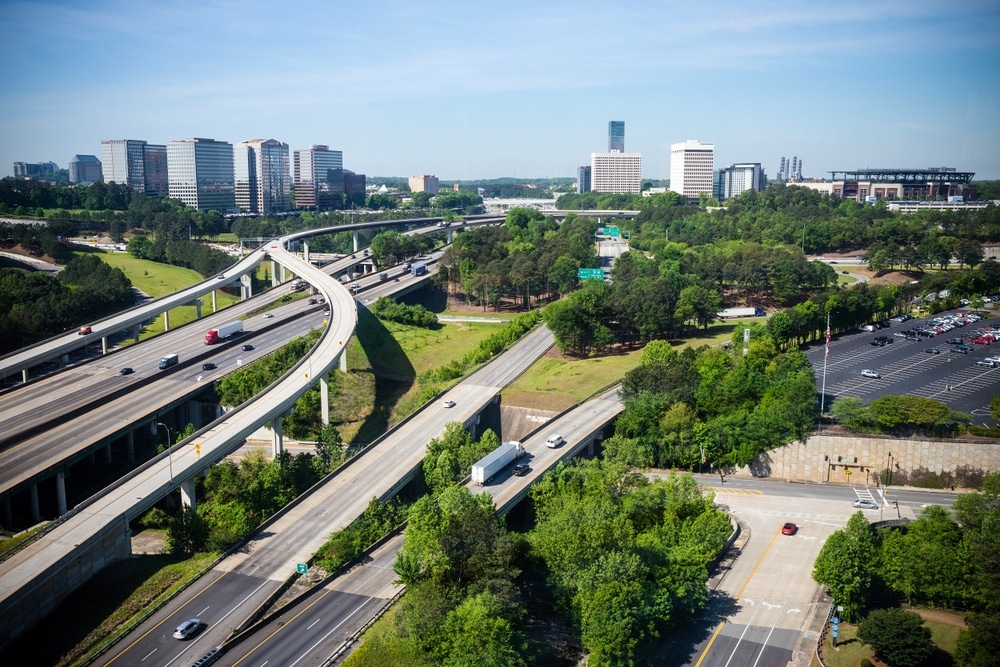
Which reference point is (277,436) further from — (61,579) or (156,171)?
(156,171)

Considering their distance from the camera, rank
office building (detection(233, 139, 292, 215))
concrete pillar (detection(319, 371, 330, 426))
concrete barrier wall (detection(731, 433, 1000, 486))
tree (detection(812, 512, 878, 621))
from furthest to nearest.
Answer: office building (detection(233, 139, 292, 215)) → concrete pillar (detection(319, 371, 330, 426)) → concrete barrier wall (detection(731, 433, 1000, 486)) → tree (detection(812, 512, 878, 621))

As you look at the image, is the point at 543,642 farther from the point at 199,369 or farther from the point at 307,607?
the point at 199,369

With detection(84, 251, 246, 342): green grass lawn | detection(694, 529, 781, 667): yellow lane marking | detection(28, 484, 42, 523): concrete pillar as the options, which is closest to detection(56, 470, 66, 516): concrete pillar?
detection(28, 484, 42, 523): concrete pillar

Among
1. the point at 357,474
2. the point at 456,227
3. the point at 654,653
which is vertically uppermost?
the point at 456,227

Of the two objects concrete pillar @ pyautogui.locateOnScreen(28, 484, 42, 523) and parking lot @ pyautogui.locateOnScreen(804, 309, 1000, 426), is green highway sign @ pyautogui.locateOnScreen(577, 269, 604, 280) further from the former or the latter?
concrete pillar @ pyautogui.locateOnScreen(28, 484, 42, 523)

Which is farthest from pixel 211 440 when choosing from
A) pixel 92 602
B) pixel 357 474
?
pixel 92 602

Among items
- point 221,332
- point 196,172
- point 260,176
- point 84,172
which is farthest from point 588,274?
point 84,172
